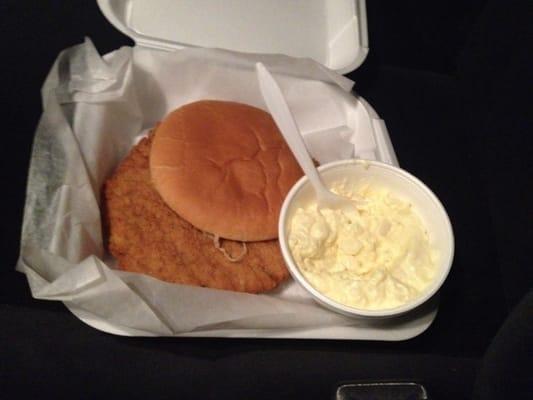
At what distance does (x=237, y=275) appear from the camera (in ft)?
2.33

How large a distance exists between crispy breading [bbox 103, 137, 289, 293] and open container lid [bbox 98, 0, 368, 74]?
304 millimetres

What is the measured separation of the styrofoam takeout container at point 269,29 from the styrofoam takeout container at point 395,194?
8cm

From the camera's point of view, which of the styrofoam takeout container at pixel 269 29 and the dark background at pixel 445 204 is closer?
the dark background at pixel 445 204

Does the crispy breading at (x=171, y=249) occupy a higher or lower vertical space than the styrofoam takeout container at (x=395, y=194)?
lower

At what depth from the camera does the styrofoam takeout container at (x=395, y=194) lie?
2.12ft

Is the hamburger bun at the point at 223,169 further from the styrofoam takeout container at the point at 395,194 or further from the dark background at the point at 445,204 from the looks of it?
the dark background at the point at 445,204

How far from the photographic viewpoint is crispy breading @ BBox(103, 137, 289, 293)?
697mm

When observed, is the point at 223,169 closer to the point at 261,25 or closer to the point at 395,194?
the point at 395,194

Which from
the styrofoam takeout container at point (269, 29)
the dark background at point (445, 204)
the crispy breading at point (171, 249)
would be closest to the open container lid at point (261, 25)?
the styrofoam takeout container at point (269, 29)

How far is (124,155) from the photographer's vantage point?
869 mm

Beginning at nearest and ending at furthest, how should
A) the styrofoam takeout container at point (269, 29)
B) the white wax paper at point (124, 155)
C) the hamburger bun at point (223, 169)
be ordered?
the white wax paper at point (124, 155)
the hamburger bun at point (223, 169)
the styrofoam takeout container at point (269, 29)

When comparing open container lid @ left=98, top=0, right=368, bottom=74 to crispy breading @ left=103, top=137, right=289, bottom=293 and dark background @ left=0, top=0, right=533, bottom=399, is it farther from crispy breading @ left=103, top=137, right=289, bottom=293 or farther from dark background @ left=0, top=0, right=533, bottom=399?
crispy breading @ left=103, top=137, right=289, bottom=293

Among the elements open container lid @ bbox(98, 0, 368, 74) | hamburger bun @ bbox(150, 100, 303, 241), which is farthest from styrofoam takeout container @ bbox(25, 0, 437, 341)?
hamburger bun @ bbox(150, 100, 303, 241)

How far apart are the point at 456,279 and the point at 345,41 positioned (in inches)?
19.0
